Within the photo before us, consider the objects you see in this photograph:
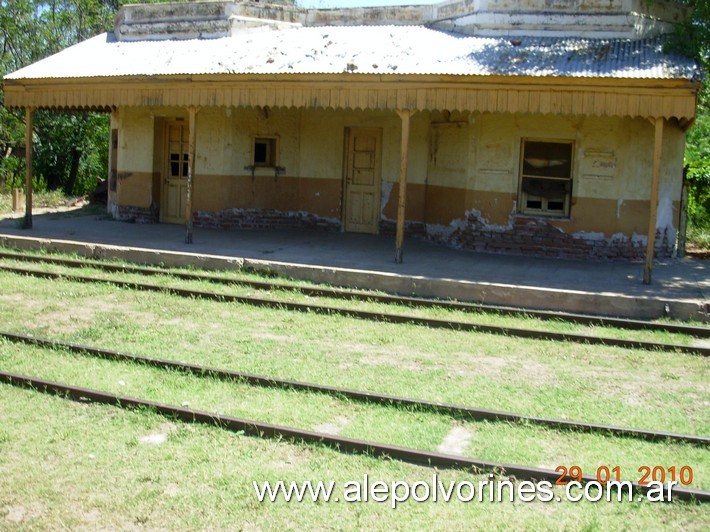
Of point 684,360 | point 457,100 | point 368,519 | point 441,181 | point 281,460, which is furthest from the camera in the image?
point 441,181

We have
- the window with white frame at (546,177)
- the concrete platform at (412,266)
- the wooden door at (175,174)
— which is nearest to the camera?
the concrete platform at (412,266)

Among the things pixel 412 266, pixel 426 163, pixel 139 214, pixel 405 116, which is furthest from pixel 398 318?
pixel 139 214

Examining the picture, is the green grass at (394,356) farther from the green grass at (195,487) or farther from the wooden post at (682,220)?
the wooden post at (682,220)

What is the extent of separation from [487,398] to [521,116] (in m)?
9.19

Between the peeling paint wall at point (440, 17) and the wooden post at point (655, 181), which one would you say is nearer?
the wooden post at point (655, 181)

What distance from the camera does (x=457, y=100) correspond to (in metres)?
12.8

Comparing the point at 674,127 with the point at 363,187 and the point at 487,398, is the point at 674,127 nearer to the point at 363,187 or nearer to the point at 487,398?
the point at 363,187

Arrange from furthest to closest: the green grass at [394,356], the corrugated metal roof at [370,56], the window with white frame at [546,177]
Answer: the window with white frame at [546,177], the corrugated metal roof at [370,56], the green grass at [394,356]

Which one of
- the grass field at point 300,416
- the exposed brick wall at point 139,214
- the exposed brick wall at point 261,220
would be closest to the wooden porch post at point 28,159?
the exposed brick wall at point 139,214

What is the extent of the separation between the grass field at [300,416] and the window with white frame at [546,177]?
5514 millimetres

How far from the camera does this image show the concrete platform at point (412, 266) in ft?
36.2

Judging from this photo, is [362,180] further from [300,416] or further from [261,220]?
[300,416]

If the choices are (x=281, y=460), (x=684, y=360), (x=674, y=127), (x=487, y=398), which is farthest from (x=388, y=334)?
(x=674, y=127)

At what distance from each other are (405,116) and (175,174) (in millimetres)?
7702
